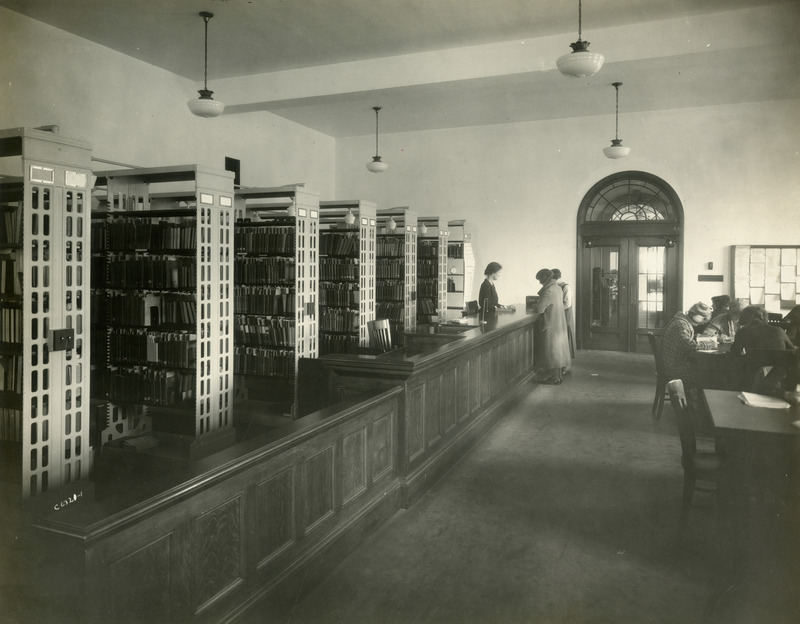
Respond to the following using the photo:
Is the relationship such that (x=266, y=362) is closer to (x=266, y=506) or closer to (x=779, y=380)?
(x=266, y=506)

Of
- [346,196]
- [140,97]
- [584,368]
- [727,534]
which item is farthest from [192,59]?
[727,534]

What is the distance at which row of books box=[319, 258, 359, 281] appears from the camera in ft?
24.2

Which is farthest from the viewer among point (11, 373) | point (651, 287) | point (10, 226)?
point (651, 287)

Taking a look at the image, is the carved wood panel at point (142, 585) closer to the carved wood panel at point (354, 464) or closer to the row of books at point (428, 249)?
the carved wood panel at point (354, 464)

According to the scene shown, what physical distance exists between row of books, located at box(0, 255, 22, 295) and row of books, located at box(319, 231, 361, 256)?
375cm

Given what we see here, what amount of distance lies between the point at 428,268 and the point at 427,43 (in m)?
3.64

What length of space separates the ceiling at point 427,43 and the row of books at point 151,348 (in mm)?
3615

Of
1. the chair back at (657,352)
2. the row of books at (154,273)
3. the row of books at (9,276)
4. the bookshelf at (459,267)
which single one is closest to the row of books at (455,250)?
the bookshelf at (459,267)

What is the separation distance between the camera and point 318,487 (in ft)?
10.3

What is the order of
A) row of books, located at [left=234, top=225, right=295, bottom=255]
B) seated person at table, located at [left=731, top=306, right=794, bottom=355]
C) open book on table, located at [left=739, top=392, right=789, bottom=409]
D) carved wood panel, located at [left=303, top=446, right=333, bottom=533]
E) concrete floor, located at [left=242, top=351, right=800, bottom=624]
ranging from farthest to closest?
row of books, located at [left=234, top=225, right=295, bottom=255], seated person at table, located at [left=731, top=306, right=794, bottom=355], open book on table, located at [left=739, top=392, right=789, bottom=409], carved wood panel, located at [left=303, top=446, right=333, bottom=533], concrete floor, located at [left=242, top=351, right=800, bottom=624]

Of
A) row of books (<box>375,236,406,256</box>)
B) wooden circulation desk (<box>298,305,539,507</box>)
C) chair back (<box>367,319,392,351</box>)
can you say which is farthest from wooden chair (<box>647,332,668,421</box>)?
row of books (<box>375,236,406,256</box>)

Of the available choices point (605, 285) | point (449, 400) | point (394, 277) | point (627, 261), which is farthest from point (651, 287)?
point (449, 400)

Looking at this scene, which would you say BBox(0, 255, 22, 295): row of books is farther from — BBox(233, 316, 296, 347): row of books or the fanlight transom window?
the fanlight transom window

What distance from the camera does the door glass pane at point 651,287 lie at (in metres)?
11.1
